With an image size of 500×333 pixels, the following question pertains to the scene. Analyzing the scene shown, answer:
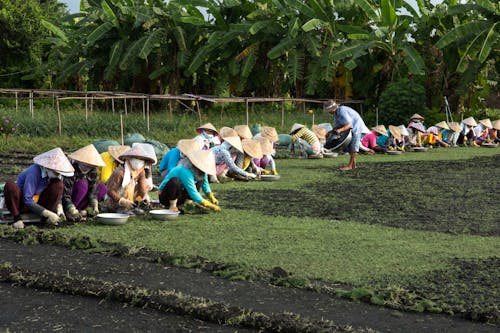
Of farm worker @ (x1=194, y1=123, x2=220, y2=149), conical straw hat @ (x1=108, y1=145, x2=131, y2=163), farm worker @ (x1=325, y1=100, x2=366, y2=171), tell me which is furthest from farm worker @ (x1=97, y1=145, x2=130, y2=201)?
farm worker @ (x1=325, y1=100, x2=366, y2=171)

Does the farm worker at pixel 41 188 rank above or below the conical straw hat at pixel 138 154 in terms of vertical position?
below

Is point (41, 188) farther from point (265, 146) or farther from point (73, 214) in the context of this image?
point (265, 146)

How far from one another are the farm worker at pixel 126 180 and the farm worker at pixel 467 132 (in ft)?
46.7

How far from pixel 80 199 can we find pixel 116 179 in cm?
43

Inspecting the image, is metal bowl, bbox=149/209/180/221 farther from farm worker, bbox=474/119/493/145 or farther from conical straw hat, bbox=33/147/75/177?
farm worker, bbox=474/119/493/145

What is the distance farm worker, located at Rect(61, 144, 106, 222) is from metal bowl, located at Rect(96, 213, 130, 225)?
8.4 inches

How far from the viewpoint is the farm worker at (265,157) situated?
10891 millimetres

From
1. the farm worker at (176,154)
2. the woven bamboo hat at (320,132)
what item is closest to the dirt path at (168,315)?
the farm worker at (176,154)

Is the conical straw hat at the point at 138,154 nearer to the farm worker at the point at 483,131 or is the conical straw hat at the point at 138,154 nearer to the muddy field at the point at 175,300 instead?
the muddy field at the point at 175,300

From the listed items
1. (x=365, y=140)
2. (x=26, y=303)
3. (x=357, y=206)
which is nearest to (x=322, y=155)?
(x=365, y=140)

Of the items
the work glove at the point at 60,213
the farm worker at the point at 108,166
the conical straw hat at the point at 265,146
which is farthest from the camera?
the conical straw hat at the point at 265,146

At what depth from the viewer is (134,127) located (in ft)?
57.3

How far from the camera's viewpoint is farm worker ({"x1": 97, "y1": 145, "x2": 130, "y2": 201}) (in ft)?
24.9

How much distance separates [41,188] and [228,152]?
3.58 meters
